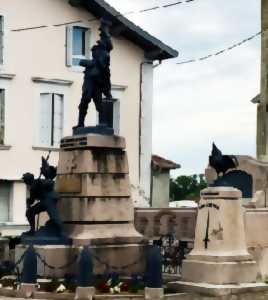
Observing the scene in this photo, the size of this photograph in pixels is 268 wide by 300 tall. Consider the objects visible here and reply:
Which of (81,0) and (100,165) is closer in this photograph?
(100,165)

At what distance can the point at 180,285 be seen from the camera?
19.7 m

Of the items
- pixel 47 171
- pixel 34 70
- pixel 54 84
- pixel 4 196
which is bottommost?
pixel 4 196

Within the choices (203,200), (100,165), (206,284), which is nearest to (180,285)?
(206,284)

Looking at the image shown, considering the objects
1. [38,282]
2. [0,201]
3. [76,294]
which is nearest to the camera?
[76,294]

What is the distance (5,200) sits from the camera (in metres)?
35.1

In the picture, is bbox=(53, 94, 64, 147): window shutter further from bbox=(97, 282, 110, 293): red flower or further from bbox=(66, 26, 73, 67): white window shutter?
bbox=(97, 282, 110, 293): red flower

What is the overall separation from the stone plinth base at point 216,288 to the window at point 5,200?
15.7 meters

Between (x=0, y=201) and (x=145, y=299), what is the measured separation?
17.3m

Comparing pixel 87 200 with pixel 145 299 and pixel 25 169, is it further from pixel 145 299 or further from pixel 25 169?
pixel 25 169

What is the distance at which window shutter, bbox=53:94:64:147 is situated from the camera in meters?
36.4

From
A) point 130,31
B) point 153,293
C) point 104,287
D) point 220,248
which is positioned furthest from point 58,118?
point 153,293

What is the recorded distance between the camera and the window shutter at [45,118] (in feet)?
119

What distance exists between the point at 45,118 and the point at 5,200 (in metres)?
3.50

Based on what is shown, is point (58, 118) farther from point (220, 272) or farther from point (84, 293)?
point (84, 293)
